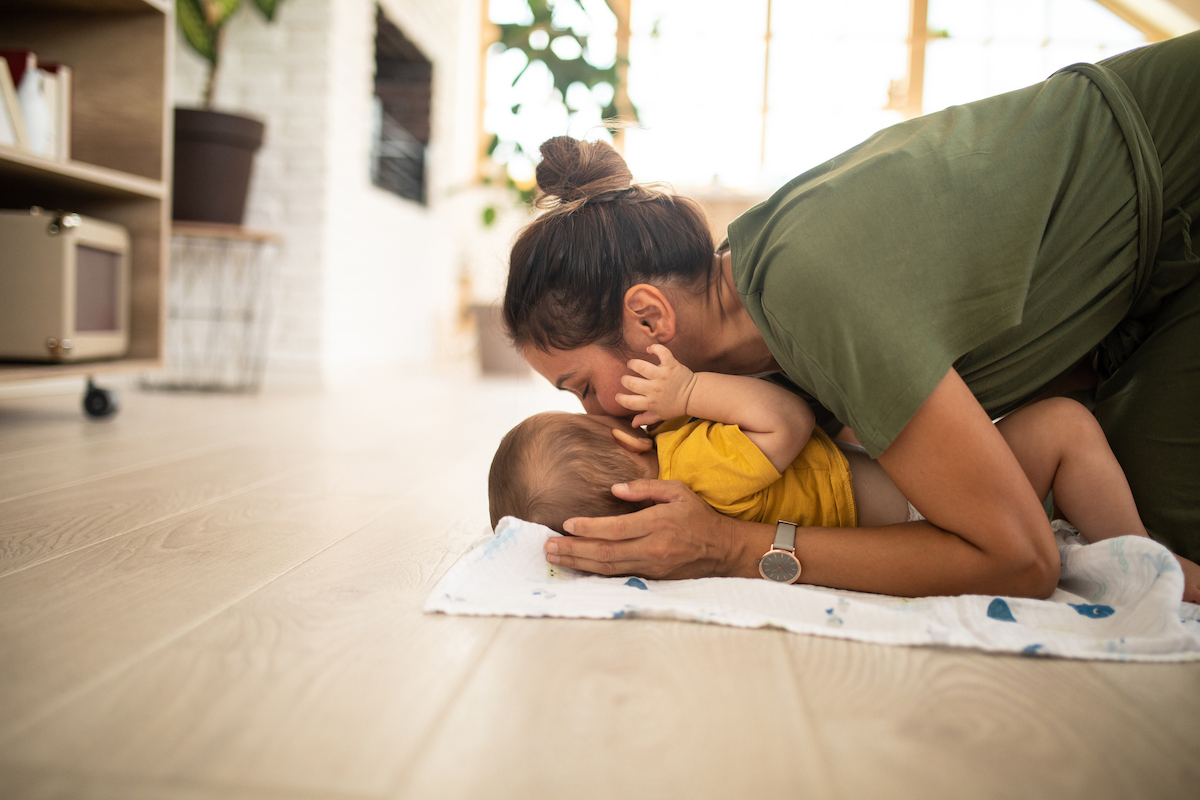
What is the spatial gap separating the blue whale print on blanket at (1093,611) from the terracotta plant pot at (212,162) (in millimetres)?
3149

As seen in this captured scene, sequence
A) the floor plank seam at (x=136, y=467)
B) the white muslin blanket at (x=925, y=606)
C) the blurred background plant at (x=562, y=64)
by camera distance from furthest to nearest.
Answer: the blurred background plant at (x=562, y=64), the floor plank seam at (x=136, y=467), the white muslin blanket at (x=925, y=606)

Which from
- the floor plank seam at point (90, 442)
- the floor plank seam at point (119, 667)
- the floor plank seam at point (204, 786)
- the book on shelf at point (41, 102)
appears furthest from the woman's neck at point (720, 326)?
the book on shelf at point (41, 102)

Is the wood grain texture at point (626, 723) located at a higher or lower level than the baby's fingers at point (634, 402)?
lower

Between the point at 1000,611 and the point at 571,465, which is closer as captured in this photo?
the point at 1000,611

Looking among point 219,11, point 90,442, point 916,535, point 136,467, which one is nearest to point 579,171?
point 916,535

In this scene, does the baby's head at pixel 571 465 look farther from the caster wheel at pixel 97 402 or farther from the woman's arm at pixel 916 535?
the caster wheel at pixel 97 402

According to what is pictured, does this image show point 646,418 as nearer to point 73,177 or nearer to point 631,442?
point 631,442

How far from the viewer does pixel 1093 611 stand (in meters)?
0.88

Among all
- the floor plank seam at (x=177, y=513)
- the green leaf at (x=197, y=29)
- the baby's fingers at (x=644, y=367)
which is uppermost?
the green leaf at (x=197, y=29)

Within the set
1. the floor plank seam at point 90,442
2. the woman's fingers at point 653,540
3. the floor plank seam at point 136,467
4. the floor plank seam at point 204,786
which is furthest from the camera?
the floor plank seam at point 90,442

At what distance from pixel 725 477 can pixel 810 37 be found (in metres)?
7.43

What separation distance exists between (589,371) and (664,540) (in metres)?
0.26

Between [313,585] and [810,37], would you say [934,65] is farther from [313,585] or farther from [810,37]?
[313,585]

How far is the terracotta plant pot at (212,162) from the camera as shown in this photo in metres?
3.05
